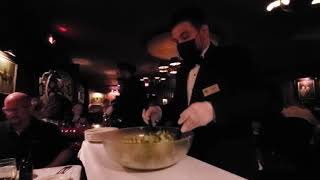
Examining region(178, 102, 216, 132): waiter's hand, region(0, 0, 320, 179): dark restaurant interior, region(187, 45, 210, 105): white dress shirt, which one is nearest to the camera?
region(178, 102, 216, 132): waiter's hand

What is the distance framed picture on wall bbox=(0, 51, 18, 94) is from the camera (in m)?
4.34

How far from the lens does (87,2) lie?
14.9 feet

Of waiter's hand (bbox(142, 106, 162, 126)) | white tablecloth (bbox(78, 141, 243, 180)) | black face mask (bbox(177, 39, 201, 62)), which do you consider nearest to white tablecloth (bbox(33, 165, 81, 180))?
white tablecloth (bbox(78, 141, 243, 180))

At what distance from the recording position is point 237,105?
4.05ft

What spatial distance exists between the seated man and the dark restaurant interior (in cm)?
24

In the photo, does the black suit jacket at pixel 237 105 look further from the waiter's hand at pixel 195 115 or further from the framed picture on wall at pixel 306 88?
the framed picture on wall at pixel 306 88

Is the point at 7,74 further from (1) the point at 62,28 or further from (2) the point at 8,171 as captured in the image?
(2) the point at 8,171

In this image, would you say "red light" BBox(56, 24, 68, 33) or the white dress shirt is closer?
the white dress shirt

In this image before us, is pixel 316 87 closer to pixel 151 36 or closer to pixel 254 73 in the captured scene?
pixel 151 36

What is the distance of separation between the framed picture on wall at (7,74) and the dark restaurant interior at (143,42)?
0.02 meters

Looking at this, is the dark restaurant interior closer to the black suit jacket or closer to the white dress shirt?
the black suit jacket

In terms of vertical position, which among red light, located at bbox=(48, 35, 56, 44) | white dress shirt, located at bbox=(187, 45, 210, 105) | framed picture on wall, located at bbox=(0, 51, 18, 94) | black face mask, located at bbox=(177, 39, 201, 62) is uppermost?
red light, located at bbox=(48, 35, 56, 44)

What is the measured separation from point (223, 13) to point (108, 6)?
6.95 feet

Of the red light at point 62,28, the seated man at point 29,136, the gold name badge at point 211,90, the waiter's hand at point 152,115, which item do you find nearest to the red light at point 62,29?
the red light at point 62,28
